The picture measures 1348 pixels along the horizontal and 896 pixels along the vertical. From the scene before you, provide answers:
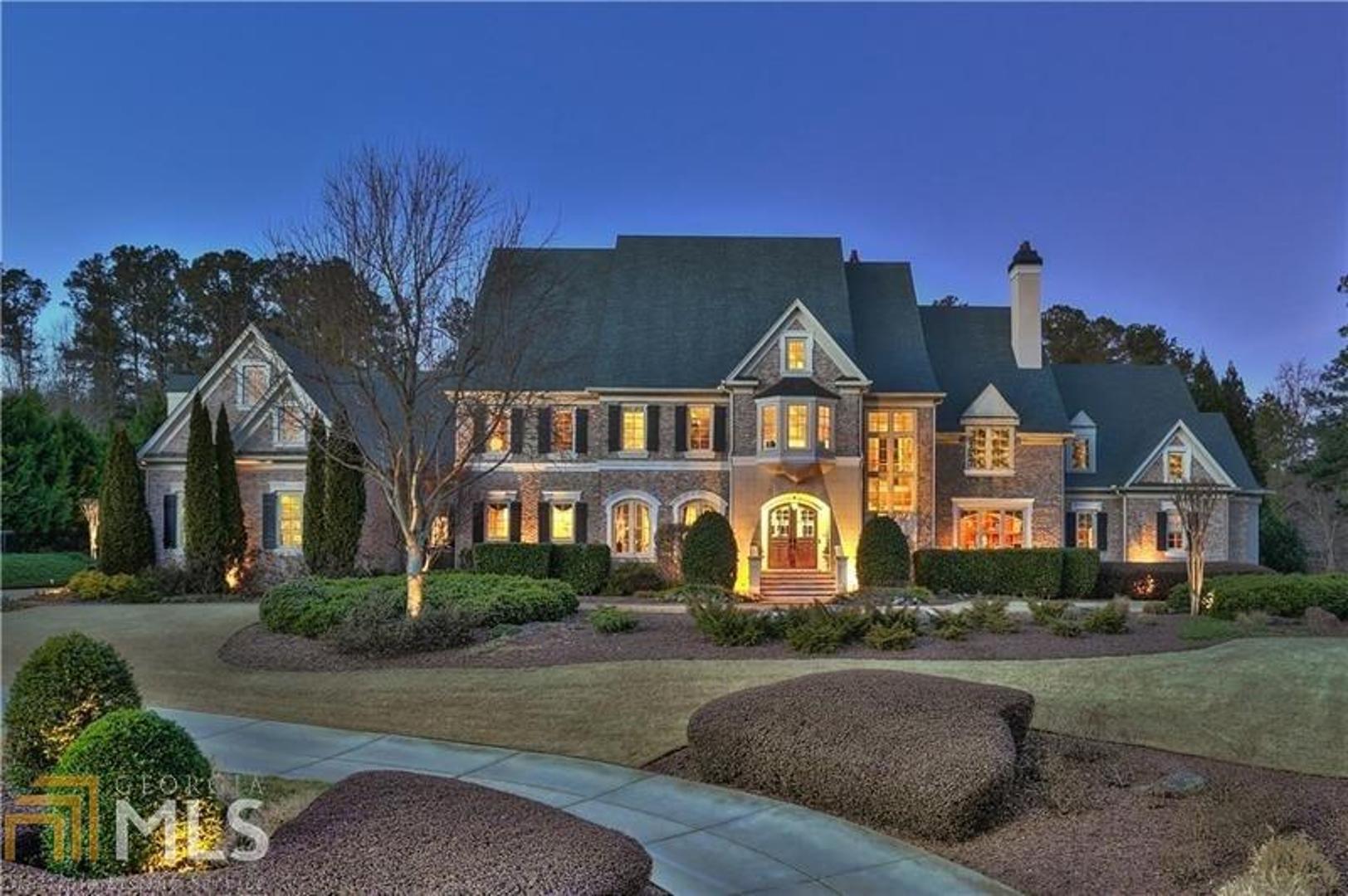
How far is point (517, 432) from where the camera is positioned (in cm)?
2831

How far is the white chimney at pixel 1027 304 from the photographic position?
31.2 metres

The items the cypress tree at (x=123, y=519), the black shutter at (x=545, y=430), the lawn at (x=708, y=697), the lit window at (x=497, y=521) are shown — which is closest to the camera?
the lawn at (x=708, y=697)

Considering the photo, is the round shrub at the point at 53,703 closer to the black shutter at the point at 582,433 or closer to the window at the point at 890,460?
the black shutter at the point at 582,433

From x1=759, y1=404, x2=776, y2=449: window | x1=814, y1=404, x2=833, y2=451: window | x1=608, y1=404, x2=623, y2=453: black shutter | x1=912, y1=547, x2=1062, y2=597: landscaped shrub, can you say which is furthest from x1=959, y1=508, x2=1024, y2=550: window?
x1=608, y1=404, x2=623, y2=453: black shutter

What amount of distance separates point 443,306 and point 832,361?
47.7 feet

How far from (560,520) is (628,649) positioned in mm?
14729

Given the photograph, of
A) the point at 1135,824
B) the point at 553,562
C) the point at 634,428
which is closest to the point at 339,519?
the point at 553,562

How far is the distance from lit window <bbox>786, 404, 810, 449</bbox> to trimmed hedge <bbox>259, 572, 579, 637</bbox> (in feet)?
33.9

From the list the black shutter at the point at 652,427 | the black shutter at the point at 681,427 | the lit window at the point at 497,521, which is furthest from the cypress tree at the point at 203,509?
the black shutter at the point at 681,427

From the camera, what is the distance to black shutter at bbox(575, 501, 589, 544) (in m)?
28.1

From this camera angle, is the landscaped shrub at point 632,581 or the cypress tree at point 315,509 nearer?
the cypress tree at point 315,509

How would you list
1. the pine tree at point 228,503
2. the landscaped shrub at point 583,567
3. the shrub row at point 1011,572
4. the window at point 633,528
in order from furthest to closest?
the window at point 633,528 → the shrub row at point 1011,572 → the landscaped shrub at point 583,567 → the pine tree at point 228,503

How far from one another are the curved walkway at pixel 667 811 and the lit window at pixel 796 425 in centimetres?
1780

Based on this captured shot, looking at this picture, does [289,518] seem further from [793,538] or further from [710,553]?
[793,538]
